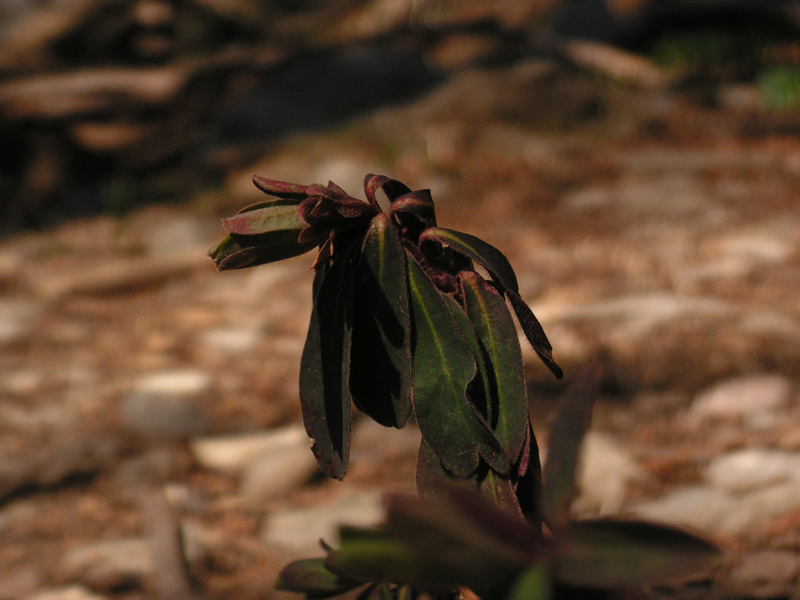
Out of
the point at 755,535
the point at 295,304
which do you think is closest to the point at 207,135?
the point at 295,304

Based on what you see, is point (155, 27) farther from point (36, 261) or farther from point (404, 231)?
point (404, 231)

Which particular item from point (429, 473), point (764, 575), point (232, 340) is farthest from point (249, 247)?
point (232, 340)

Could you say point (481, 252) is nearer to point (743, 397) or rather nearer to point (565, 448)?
point (565, 448)

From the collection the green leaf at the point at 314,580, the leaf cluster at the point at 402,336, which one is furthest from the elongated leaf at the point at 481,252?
the green leaf at the point at 314,580

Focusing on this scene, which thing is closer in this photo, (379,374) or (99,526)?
(379,374)

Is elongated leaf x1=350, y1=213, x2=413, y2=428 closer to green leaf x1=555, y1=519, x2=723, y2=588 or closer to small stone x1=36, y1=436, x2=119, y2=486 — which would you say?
green leaf x1=555, y1=519, x2=723, y2=588
